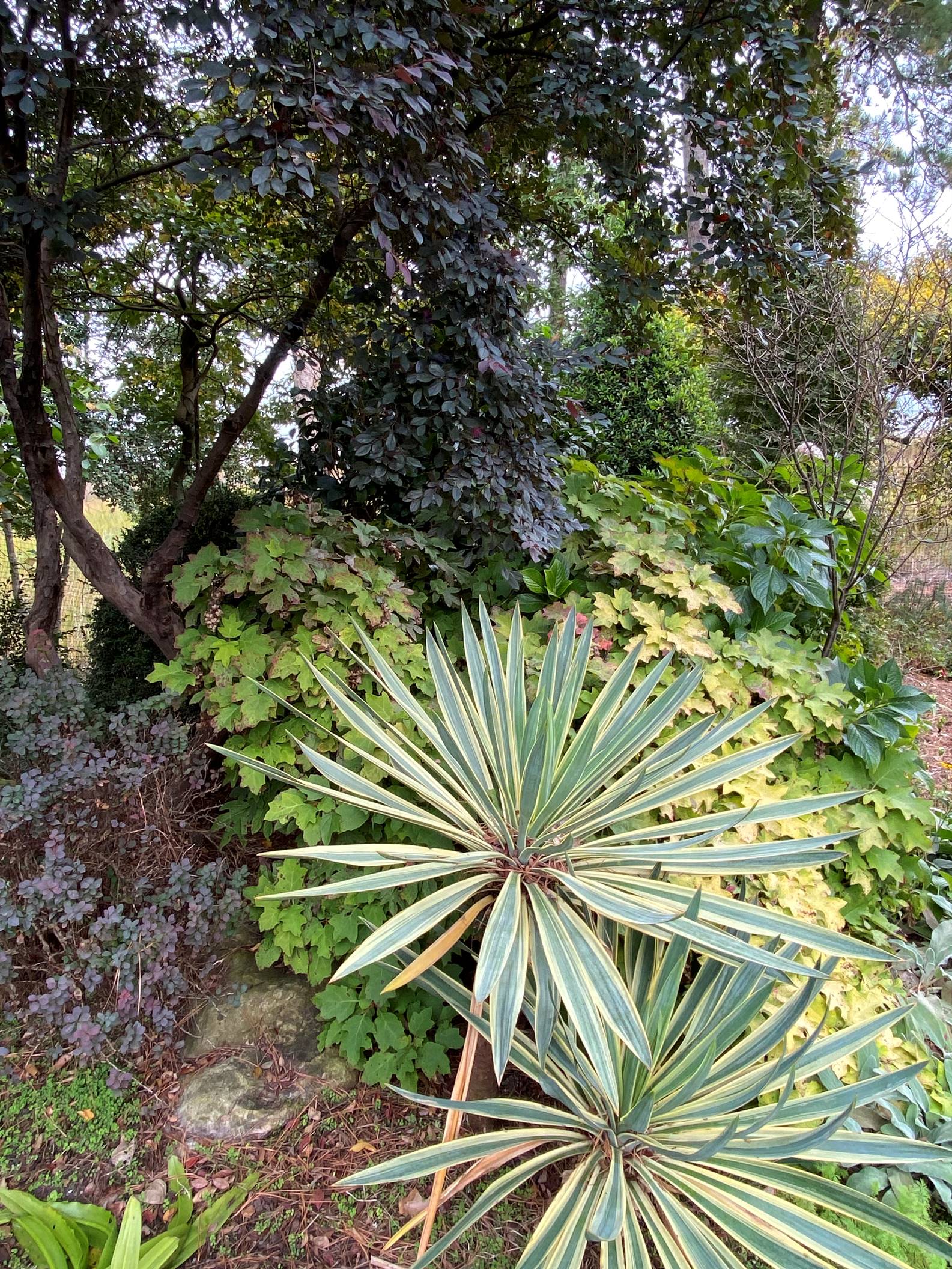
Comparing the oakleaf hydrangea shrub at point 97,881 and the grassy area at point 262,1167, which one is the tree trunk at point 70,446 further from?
the grassy area at point 262,1167

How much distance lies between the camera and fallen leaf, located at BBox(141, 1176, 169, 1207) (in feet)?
4.81

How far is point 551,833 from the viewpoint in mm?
1561

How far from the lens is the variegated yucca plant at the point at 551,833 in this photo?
48.4 inches

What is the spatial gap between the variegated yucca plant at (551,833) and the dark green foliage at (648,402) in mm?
2670

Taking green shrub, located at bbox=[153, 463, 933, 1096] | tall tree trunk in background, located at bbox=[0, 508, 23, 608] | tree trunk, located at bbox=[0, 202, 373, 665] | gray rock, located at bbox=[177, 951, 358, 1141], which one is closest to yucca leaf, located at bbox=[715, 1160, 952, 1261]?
green shrub, located at bbox=[153, 463, 933, 1096]

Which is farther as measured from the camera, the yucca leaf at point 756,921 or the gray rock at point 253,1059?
the gray rock at point 253,1059

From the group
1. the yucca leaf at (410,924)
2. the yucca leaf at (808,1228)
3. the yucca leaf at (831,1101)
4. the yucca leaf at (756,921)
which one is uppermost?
the yucca leaf at (410,924)

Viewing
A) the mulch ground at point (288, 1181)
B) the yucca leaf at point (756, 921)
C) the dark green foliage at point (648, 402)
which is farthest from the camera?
the dark green foliage at point (648, 402)

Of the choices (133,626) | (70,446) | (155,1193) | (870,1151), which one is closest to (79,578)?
(133,626)

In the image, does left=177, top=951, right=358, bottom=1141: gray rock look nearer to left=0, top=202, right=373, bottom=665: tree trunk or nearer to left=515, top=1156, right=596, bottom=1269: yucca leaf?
left=515, top=1156, right=596, bottom=1269: yucca leaf

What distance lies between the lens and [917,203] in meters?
2.81

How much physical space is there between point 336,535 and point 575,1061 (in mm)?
1541

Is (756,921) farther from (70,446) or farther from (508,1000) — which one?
(70,446)

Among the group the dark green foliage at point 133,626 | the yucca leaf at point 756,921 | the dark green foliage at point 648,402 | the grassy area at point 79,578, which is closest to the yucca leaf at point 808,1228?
the yucca leaf at point 756,921
